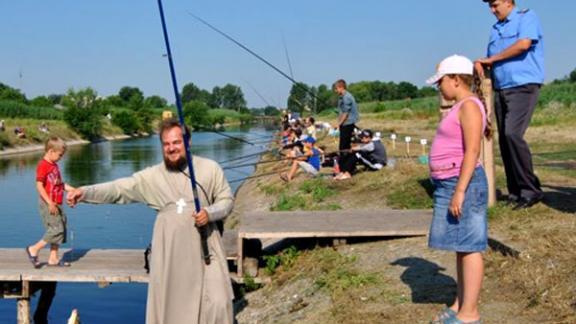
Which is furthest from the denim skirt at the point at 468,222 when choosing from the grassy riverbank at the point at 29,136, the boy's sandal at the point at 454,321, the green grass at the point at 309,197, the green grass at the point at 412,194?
the grassy riverbank at the point at 29,136

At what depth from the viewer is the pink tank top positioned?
4.42 m

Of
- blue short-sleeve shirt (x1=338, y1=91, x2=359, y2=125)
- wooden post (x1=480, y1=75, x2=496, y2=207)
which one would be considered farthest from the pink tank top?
blue short-sleeve shirt (x1=338, y1=91, x2=359, y2=125)

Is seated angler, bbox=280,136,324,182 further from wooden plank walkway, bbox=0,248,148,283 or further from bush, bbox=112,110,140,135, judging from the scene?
bush, bbox=112,110,140,135

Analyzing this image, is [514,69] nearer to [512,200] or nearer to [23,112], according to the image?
[512,200]

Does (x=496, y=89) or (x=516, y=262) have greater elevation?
(x=496, y=89)

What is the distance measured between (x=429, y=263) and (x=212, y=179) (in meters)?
2.60

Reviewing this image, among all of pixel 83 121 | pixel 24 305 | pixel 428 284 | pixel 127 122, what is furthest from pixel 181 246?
pixel 127 122

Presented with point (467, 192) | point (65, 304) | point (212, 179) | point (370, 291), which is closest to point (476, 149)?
point (467, 192)

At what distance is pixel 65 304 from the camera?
1067 cm

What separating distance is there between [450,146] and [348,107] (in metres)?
9.05

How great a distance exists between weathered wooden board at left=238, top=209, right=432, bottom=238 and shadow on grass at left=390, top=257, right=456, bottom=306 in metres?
0.91

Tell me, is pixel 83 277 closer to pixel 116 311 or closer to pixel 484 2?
pixel 116 311

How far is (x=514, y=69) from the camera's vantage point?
6.98m

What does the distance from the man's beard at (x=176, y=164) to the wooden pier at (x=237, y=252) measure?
2.96m
